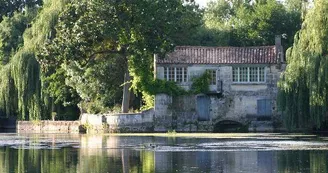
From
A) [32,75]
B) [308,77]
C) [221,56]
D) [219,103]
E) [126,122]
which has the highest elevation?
[221,56]

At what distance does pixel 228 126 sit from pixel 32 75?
624 inches

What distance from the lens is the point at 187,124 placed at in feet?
230

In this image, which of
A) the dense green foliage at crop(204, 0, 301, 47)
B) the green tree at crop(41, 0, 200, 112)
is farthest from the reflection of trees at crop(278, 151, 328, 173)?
the dense green foliage at crop(204, 0, 301, 47)

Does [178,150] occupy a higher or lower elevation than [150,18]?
lower

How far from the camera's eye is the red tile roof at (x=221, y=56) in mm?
70500

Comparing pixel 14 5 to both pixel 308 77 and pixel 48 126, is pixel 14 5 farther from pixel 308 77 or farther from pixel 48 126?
pixel 308 77

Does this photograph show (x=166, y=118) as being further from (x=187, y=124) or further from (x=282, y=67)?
Answer: (x=282, y=67)

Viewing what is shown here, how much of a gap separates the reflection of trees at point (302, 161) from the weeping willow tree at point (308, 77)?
16786 mm

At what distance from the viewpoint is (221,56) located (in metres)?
71.1

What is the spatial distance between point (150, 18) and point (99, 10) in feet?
11.7

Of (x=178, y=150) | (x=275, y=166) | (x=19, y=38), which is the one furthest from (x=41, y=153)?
(x=19, y=38)

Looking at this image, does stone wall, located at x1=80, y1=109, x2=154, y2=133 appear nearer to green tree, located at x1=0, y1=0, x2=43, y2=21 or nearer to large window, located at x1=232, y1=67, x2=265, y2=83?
large window, located at x1=232, y1=67, x2=265, y2=83

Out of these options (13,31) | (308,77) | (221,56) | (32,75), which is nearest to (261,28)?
(221,56)

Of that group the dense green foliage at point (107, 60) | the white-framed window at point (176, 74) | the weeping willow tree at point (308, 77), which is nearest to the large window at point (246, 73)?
the dense green foliage at point (107, 60)
